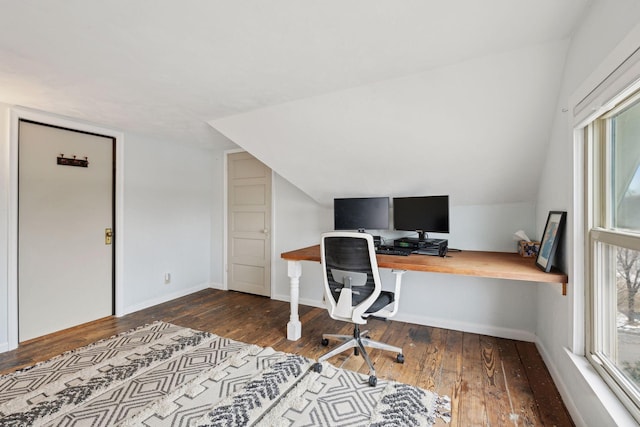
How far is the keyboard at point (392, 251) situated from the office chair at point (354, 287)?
0.33 meters

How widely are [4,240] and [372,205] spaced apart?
3.31 metres

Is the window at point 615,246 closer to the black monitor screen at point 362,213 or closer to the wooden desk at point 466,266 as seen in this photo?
the wooden desk at point 466,266

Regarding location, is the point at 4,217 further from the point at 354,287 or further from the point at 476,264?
the point at 476,264

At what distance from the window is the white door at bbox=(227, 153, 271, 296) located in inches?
126

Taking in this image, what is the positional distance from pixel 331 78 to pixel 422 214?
149 cm

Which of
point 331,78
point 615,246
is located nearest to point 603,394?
point 615,246

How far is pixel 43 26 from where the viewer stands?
1458mm

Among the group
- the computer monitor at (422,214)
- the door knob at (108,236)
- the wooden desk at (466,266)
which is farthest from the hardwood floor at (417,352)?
the computer monitor at (422,214)

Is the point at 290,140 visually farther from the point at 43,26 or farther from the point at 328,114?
the point at 43,26

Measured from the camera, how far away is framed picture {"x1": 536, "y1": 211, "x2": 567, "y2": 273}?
1799mm

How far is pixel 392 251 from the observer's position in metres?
2.62

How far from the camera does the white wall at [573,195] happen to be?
3.95 feet

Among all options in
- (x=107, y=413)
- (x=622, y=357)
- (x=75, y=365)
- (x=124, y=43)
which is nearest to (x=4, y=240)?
(x=75, y=365)

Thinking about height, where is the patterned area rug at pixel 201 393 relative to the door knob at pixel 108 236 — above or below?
below
